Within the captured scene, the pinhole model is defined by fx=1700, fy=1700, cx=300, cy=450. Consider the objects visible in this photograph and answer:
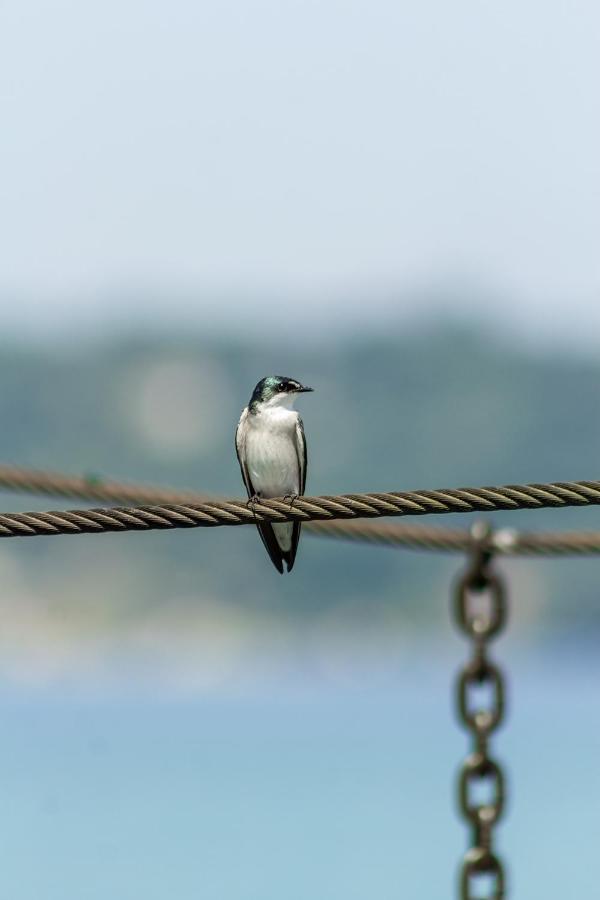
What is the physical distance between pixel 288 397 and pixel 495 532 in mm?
7607

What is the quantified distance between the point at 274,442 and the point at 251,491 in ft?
1.98

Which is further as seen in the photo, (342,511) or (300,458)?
(300,458)

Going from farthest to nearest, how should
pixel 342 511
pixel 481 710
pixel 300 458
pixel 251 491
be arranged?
pixel 251 491, pixel 300 458, pixel 342 511, pixel 481 710

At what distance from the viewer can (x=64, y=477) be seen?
472 inches

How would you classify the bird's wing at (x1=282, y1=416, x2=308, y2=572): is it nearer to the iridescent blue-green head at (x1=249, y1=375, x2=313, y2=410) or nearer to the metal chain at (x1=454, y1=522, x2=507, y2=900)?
the iridescent blue-green head at (x1=249, y1=375, x2=313, y2=410)

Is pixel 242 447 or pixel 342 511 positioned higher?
pixel 242 447

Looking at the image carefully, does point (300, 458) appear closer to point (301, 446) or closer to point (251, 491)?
point (301, 446)

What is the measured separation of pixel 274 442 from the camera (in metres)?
12.1

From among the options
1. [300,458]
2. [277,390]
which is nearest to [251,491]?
[300,458]

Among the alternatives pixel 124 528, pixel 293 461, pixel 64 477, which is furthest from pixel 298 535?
pixel 124 528

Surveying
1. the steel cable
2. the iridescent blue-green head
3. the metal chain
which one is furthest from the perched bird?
the metal chain

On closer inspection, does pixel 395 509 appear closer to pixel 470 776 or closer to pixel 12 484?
pixel 470 776

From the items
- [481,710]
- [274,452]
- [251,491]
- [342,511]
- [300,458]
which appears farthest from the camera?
[251,491]

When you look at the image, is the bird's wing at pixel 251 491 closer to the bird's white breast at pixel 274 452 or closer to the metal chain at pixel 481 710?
the bird's white breast at pixel 274 452
